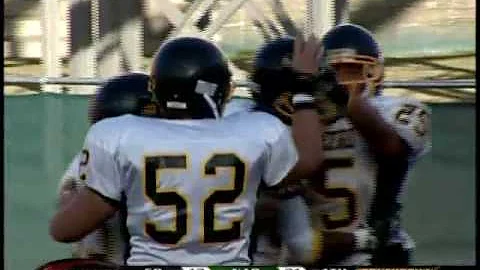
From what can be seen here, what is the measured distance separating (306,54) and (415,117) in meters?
0.40

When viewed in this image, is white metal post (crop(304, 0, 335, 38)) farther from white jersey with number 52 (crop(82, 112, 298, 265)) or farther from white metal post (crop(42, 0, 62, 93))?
white metal post (crop(42, 0, 62, 93))

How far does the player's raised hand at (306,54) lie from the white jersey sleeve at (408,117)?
0.23m

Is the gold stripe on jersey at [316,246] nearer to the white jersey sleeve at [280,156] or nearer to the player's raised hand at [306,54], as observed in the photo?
the white jersey sleeve at [280,156]

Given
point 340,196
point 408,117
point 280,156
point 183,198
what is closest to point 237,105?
point 280,156

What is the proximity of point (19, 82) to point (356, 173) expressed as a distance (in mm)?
1090

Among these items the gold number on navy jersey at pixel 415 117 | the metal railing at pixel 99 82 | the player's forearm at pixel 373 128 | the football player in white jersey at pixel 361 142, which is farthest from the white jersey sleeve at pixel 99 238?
the gold number on navy jersey at pixel 415 117

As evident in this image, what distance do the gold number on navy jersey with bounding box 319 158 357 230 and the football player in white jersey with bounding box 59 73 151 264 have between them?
2.00 feet

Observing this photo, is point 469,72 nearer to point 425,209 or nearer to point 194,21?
point 425,209

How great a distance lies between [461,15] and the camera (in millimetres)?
3098

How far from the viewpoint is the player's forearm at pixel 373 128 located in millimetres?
3064

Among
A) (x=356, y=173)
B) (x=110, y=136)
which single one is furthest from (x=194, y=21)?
(x=356, y=173)

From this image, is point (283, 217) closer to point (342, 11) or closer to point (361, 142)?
point (361, 142)

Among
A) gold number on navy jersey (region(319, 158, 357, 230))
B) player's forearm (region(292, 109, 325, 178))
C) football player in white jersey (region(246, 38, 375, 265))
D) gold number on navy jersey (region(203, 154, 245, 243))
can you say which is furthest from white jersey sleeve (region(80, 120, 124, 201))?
gold number on navy jersey (region(319, 158, 357, 230))

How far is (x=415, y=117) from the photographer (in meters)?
3.09
